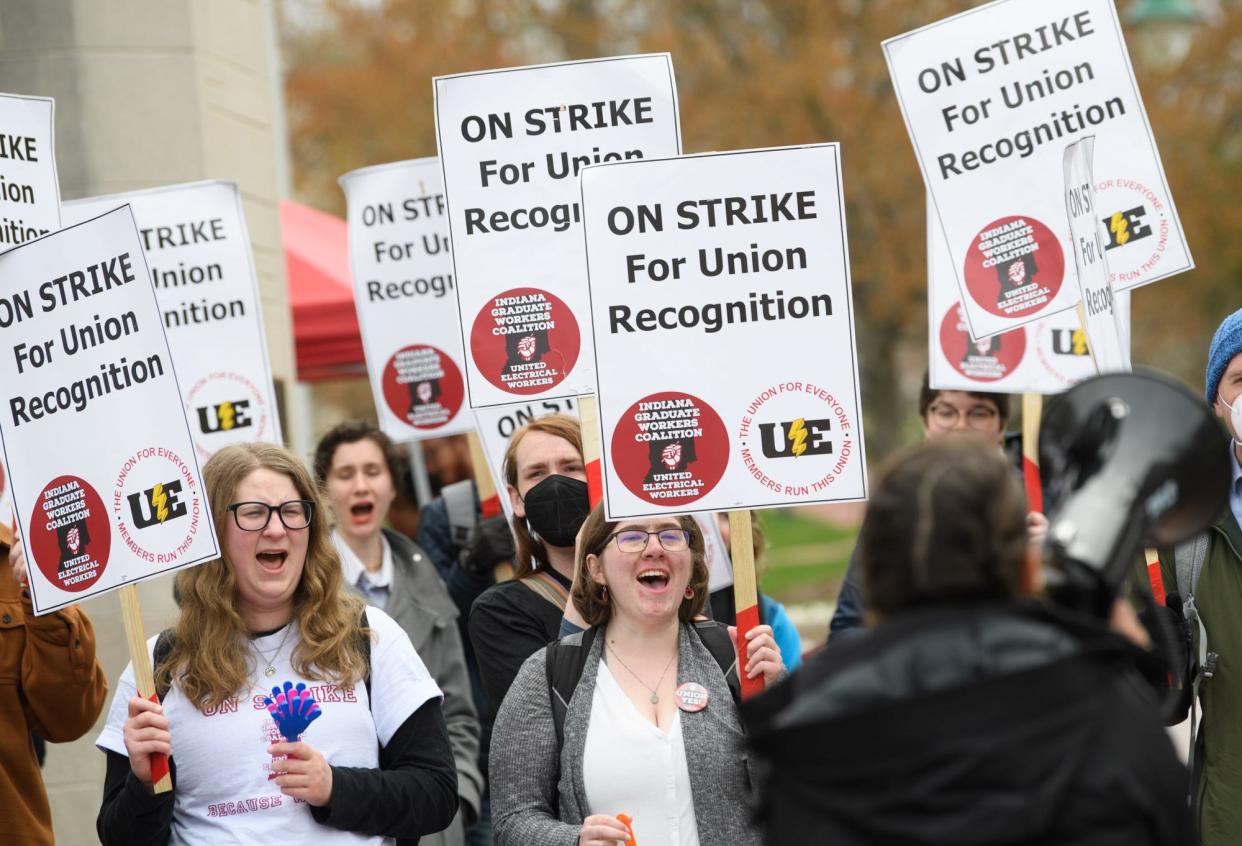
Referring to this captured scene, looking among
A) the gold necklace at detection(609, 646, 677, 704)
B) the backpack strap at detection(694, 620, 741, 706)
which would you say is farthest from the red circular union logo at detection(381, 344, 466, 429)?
the gold necklace at detection(609, 646, 677, 704)

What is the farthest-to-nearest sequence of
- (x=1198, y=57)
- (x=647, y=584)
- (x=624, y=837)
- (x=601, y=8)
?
(x=601, y=8) < (x=1198, y=57) < (x=647, y=584) < (x=624, y=837)

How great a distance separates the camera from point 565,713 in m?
4.14

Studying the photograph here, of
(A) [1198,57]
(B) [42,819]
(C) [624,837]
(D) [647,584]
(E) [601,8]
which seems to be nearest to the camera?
(C) [624,837]

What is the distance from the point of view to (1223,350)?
4.70 metres

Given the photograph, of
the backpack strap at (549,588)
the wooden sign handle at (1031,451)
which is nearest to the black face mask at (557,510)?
the backpack strap at (549,588)

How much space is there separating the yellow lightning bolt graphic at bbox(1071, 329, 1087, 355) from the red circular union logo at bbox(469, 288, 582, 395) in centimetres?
198

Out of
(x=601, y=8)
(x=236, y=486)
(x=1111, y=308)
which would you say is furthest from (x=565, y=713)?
(x=601, y=8)

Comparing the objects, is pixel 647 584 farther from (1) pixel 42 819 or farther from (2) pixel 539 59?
(2) pixel 539 59

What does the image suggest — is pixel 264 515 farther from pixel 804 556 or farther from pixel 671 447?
pixel 804 556

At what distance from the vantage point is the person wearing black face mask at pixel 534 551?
4.83 meters

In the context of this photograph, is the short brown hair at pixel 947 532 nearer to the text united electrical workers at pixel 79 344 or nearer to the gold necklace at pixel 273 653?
the gold necklace at pixel 273 653

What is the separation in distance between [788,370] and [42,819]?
7.81 ft

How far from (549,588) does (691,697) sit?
94cm

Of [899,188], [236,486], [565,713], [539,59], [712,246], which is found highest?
[539,59]
